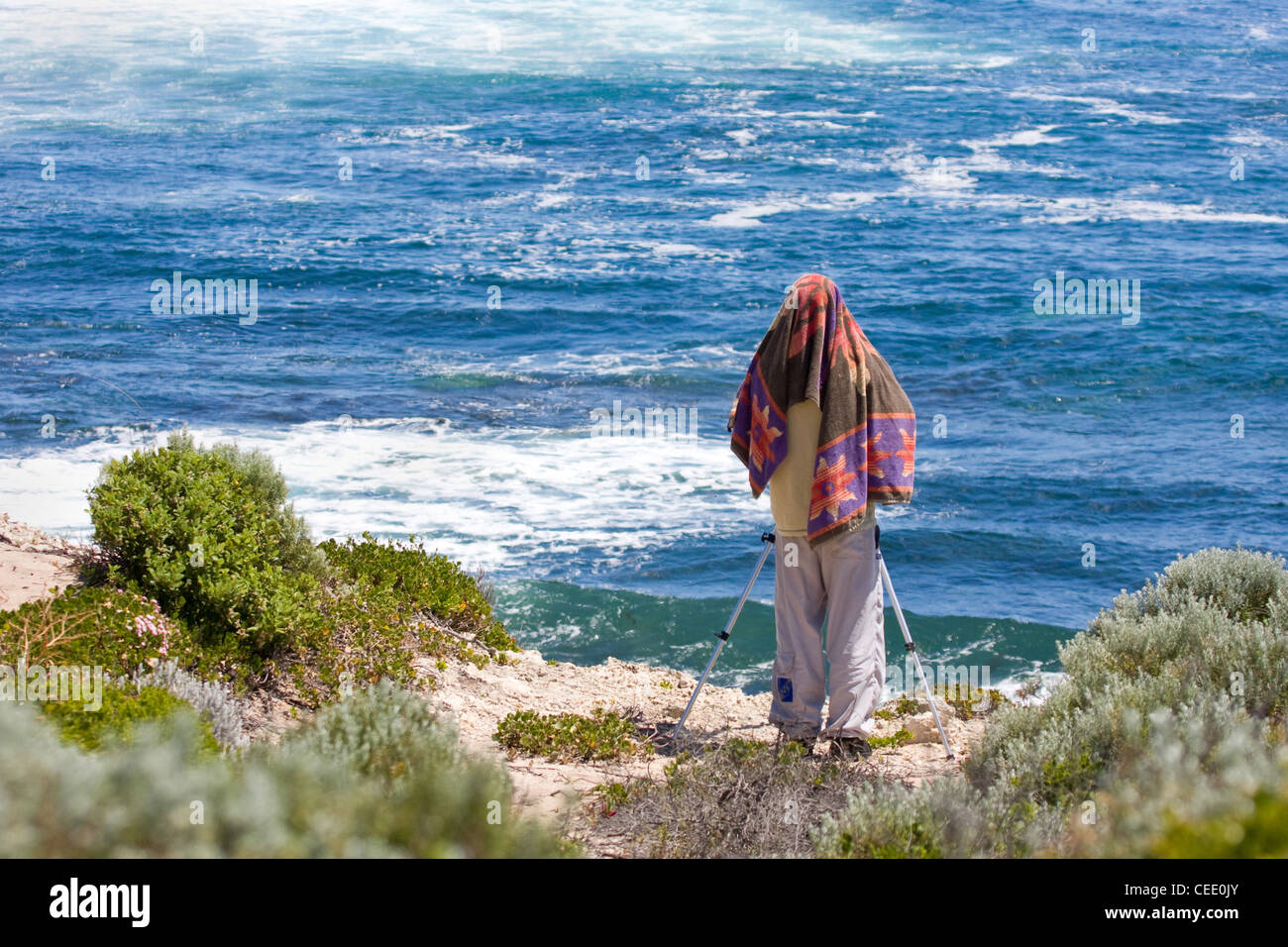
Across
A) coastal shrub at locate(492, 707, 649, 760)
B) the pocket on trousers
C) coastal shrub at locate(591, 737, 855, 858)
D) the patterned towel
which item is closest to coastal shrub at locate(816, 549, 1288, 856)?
coastal shrub at locate(591, 737, 855, 858)

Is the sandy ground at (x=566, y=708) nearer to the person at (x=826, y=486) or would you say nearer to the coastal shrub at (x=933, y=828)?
the person at (x=826, y=486)

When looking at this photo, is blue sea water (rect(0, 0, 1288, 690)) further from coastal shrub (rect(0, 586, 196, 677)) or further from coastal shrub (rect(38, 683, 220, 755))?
coastal shrub (rect(38, 683, 220, 755))

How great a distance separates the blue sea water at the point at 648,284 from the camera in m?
15.8

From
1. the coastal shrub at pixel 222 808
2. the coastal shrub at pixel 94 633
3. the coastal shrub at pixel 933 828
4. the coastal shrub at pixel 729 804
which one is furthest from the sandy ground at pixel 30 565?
the coastal shrub at pixel 933 828

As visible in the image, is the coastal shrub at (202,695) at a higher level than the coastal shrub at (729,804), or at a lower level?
higher

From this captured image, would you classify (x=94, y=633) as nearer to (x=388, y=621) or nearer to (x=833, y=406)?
(x=388, y=621)

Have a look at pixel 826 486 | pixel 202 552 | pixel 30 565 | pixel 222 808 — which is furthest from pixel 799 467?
pixel 30 565

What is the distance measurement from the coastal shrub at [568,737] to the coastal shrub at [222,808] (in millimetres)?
2689

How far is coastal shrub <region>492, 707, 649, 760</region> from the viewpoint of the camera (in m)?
6.80

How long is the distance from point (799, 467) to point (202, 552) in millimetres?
3452

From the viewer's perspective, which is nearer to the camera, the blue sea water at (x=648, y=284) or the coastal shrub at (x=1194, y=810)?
the coastal shrub at (x=1194, y=810)

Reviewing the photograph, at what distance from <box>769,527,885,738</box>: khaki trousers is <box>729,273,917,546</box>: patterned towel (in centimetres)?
23

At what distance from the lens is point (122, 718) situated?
15.9 ft

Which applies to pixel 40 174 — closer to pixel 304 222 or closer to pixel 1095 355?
pixel 304 222
